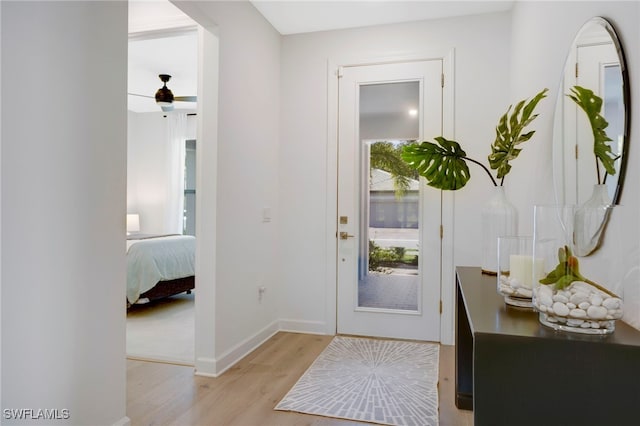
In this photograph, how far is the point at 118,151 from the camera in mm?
1832

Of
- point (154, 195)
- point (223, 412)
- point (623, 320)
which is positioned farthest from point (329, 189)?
point (154, 195)

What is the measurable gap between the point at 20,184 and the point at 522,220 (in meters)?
2.66

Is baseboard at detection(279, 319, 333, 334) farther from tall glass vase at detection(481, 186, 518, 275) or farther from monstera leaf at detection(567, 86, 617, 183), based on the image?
monstera leaf at detection(567, 86, 617, 183)

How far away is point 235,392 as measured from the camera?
7.76 ft

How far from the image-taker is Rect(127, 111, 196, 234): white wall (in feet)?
22.5

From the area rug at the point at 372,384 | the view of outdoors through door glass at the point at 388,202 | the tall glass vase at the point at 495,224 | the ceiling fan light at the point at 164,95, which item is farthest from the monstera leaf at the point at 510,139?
the ceiling fan light at the point at 164,95

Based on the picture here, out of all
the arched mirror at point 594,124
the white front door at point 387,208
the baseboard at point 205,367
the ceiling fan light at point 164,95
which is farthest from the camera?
the ceiling fan light at point 164,95

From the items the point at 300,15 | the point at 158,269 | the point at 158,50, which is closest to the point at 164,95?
the point at 158,50

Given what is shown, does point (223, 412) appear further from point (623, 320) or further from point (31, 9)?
point (31, 9)

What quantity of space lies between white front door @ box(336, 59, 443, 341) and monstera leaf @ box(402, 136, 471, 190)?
1.87 ft

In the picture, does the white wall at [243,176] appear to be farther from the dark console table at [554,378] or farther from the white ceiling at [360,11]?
the dark console table at [554,378]

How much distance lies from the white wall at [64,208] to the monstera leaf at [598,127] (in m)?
1.89

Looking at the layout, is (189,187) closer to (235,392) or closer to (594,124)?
(235,392)

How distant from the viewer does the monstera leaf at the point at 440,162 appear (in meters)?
2.67
